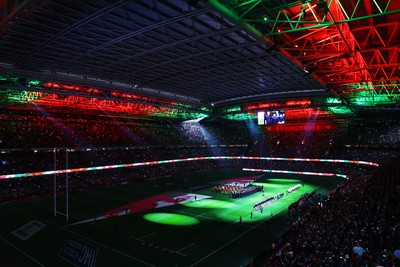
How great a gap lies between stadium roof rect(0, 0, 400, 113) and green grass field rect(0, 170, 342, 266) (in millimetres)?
15597

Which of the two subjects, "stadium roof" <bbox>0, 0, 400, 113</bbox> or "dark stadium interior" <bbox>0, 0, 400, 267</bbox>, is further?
"stadium roof" <bbox>0, 0, 400, 113</bbox>

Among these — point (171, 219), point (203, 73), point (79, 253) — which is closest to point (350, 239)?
point (79, 253)

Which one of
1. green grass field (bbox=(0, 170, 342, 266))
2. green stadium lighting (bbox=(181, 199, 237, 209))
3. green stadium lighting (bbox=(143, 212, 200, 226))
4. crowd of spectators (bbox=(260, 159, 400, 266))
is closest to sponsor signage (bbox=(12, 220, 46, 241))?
green grass field (bbox=(0, 170, 342, 266))

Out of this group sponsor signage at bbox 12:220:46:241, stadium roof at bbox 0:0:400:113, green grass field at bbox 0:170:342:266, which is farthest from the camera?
sponsor signage at bbox 12:220:46:241

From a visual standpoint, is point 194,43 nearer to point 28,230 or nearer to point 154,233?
point 154,233

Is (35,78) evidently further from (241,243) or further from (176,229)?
(241,243)

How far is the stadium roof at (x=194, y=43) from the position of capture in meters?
17.6

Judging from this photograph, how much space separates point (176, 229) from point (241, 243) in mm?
6883

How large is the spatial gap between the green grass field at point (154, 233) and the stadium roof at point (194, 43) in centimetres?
1560

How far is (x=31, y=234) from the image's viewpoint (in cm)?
2666

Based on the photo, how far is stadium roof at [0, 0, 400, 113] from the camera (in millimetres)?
17594

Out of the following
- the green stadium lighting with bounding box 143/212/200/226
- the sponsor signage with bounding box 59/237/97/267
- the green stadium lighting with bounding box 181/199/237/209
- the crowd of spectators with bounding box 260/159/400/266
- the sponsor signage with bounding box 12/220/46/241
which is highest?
the crowd of spectators with bounding box 260/159/400/266

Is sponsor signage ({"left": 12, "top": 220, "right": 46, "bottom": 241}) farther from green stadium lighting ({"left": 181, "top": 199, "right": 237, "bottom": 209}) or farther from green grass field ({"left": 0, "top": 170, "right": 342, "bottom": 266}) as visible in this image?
green stadium lighting ({"left": 181, "top": 199, "right": 237, "bottom": 209})

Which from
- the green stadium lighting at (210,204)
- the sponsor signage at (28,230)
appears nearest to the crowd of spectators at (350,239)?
the green stadium lighting at (210,204)
